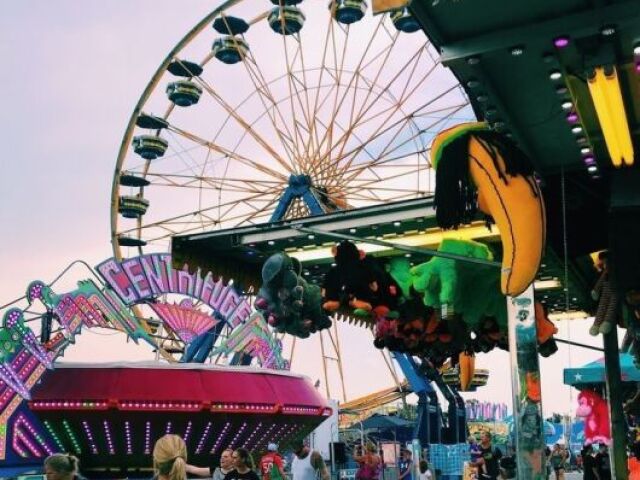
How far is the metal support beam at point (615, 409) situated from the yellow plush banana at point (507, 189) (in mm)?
2958

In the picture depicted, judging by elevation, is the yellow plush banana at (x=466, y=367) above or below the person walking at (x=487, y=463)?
above

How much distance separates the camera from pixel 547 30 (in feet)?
17.8

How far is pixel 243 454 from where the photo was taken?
6.87 m

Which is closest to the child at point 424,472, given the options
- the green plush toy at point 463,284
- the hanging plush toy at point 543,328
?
the hanging plush toy at point 543,328

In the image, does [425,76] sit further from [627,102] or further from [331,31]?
[627,102]

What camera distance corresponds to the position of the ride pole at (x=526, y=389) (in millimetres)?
6715

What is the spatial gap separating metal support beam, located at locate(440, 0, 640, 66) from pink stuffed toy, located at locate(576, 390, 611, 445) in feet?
21.2

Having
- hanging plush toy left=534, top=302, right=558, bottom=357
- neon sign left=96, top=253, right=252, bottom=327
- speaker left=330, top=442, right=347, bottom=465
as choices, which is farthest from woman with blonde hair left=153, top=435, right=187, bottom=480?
neon sign left=96, top=253, right=252, bottom=327

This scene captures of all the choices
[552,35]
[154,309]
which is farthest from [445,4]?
[154,309]

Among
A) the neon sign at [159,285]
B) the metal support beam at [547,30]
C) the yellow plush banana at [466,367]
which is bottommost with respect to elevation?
the yellow plush banana at [466,367]

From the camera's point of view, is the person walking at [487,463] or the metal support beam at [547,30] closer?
the metal support beam at [547,30]

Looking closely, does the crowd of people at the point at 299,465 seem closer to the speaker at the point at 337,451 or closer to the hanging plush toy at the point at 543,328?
the hanging plush toy at the point at 543,328

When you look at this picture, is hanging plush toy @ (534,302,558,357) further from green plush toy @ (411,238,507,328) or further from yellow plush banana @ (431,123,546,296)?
yellow plush banana @ (431,123,546,296)

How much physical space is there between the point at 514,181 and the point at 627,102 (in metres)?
0.97
